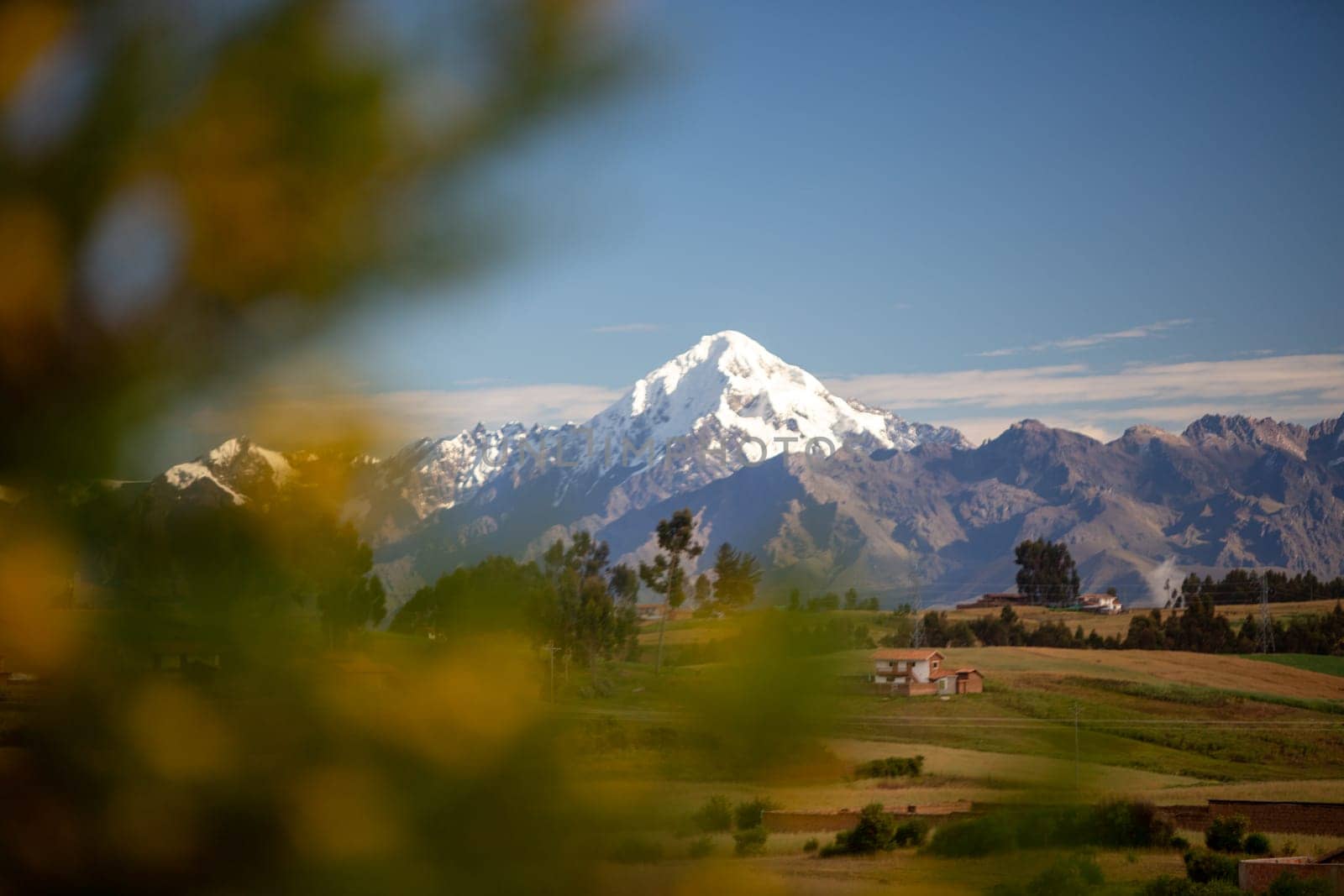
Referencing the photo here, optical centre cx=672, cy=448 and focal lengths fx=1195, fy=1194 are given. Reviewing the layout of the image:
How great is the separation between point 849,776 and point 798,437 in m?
0.63

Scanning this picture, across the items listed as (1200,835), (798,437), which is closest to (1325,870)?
(1200,835)

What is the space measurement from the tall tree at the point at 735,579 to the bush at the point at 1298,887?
2349 centimetres

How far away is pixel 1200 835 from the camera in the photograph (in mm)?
32750

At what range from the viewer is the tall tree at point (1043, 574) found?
106250mm

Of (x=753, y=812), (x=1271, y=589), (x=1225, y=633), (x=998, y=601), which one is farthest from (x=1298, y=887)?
(x=1271, y=589)

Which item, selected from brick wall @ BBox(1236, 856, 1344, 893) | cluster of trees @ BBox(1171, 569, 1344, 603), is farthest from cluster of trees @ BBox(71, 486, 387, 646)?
cluster of trees @ BBox(1171, 569, 1344, 603)

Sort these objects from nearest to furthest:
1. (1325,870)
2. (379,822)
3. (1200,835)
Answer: (379,822) → (1325,870) → (1200,835)

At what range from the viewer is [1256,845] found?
99.5 ft

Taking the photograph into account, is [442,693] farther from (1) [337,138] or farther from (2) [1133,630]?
(2) [1133,630]

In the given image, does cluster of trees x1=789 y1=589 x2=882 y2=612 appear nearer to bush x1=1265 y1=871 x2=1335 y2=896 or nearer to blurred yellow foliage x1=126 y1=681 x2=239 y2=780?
blurred yellow foliage x1=126 y1=681 x2=239 y2=780

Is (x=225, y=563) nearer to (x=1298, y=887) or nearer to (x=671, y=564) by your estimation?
(x=671, y=564)

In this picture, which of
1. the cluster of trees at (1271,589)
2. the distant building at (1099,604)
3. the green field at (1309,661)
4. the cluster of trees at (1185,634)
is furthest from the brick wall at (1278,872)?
the cluster of trees at (1271,589)

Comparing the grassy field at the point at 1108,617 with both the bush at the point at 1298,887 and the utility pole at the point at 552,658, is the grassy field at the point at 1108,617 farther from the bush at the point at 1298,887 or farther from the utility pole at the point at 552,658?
the utility pole at the point at 552,658

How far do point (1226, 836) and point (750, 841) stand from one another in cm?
3380
